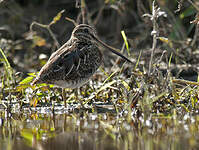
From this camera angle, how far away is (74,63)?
4.77 m

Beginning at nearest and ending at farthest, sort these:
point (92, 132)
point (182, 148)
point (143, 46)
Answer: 1. point (182, 148)
2. point (92, 132)
3. point (143, 46)

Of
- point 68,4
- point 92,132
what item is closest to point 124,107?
point 92,132

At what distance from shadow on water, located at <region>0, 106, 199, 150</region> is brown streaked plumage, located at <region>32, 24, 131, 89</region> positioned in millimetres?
382

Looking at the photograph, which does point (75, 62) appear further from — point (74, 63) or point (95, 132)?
point (95, 132)

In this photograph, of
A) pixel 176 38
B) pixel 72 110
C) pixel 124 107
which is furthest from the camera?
pixel 176 38

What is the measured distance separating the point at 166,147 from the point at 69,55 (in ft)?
6.10

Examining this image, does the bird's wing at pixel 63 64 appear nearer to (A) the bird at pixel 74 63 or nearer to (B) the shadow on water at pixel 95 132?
(A) the bird at pixel 74 63

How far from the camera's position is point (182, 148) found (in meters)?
3.22

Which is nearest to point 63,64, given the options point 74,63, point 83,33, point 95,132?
point 74,63

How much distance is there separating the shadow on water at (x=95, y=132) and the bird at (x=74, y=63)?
38 centimetres

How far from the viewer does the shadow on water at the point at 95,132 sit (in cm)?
338

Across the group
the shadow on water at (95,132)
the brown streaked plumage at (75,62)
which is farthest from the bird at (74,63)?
the shadow on water at (95,132)

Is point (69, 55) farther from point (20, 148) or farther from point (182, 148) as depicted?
point (182, 148)

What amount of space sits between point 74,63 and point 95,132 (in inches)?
46.8
